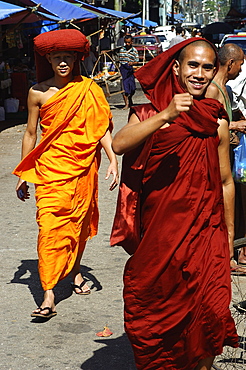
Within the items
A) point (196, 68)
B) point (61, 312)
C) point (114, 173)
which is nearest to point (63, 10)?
point (114, 173)

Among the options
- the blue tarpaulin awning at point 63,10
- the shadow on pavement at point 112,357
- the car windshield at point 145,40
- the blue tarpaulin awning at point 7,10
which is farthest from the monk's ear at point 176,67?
the car windshield at point 145,40

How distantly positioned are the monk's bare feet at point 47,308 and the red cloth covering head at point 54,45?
1621mm

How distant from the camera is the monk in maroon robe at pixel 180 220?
3256 mm

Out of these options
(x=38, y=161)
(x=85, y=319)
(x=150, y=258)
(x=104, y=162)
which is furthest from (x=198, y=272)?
(x=104, y=162)

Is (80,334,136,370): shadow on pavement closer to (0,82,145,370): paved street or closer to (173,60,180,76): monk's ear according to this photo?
(0,82,145,370): paved street

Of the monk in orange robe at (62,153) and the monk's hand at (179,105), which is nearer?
the monk's hand at (179,105)

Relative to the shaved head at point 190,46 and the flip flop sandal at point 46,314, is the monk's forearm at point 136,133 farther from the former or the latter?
the flip flop sandal at point 46,314

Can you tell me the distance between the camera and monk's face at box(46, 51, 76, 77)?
5.06m

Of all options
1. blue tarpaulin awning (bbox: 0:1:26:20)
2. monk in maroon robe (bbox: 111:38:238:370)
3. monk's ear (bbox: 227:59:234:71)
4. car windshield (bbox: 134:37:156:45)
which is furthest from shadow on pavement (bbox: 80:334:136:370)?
car windshield (bbox: 134:37:156:45)

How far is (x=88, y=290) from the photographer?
212 inches

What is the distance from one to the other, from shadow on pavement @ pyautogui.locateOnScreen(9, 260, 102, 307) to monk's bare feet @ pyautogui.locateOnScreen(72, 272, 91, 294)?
Answer: 0.06m

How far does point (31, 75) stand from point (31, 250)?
1305 centimetres

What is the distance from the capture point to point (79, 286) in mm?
5391

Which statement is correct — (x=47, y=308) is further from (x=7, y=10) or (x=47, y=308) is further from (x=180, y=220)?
(x=7, y=10)
